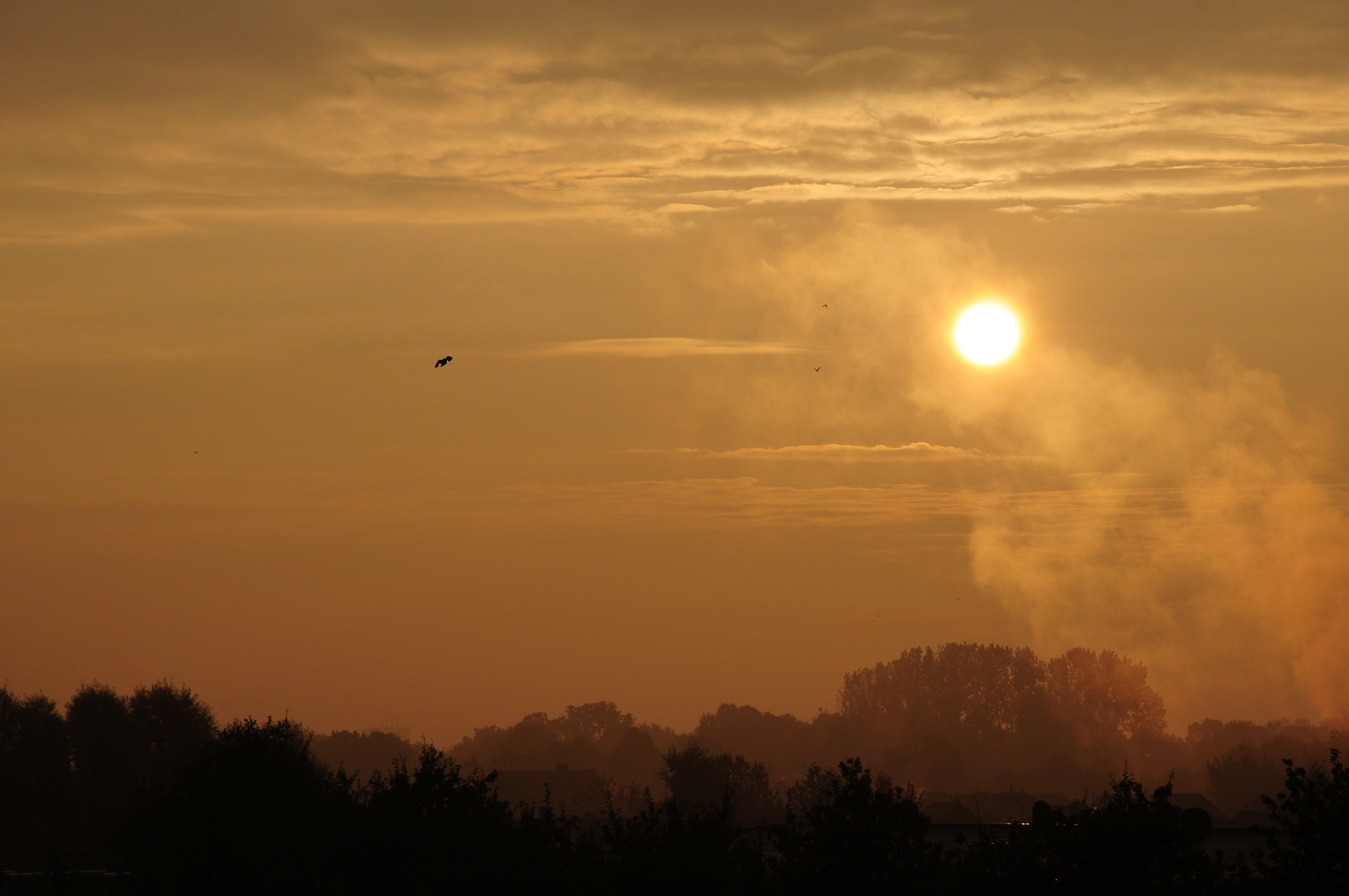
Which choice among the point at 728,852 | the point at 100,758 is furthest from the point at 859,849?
the point at 100,758

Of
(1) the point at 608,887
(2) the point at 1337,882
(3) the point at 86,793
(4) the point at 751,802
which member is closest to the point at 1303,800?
(2) the point at 1337,882

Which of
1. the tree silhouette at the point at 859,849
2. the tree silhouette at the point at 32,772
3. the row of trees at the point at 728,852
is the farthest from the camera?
the tree silhouette at the point at 32,772

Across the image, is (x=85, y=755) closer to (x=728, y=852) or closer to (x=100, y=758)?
(x=100, y=758)

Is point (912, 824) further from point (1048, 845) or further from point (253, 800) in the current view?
point (253, 800)

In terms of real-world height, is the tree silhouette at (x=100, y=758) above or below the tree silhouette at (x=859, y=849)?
above

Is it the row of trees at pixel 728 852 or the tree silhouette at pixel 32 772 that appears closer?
the row of trees at pixel 728 852

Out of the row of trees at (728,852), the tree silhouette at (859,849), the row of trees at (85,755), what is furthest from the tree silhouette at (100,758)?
the tree silhouette at (859,849)

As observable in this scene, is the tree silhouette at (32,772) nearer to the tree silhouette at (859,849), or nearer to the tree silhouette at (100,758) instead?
the tree silhouette at (100,758)

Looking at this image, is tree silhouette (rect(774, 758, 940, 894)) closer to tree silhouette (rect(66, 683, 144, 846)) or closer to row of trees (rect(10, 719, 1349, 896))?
row of trees (rect(10, 719, 1349, 896))

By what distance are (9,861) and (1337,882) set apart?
6668 cm

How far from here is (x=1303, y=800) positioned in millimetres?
44750

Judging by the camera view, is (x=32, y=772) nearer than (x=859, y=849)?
No

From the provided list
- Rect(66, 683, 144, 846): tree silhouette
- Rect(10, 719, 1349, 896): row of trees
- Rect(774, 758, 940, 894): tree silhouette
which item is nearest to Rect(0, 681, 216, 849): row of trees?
Rect(66, 683, 144, 846): tree silhouette

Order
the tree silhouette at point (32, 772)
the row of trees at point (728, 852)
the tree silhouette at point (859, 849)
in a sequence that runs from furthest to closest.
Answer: the tree silhouette at point (32, 772) → the tree silhouette at point (859, 849) → the row of trees at point (728, 852)
